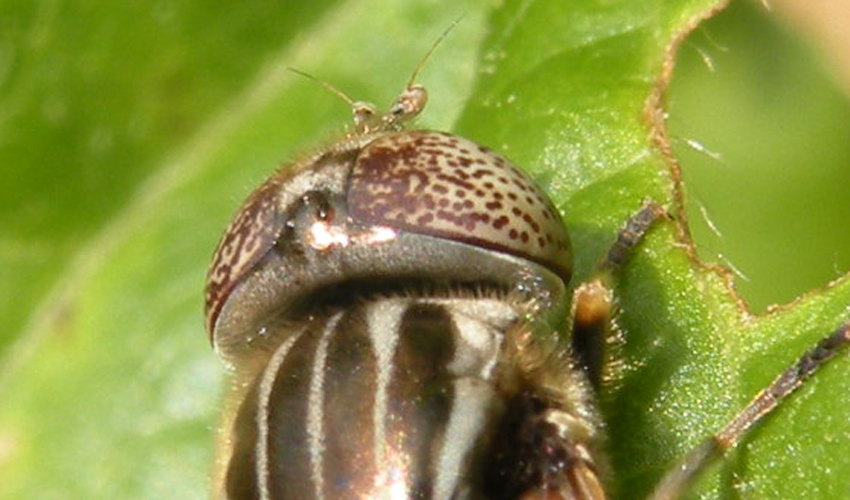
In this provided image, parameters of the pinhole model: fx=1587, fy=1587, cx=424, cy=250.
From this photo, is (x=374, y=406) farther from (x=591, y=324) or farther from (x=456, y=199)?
(x=591, y=324)

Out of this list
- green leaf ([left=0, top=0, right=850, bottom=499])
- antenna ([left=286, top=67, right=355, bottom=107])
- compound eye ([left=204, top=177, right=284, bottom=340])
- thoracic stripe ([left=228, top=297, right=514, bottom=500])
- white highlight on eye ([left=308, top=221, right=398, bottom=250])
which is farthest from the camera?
antenna ([left=286, top=67, right=355, bottom=107])

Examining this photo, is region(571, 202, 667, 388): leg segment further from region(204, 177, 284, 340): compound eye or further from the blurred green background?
the blurred green background

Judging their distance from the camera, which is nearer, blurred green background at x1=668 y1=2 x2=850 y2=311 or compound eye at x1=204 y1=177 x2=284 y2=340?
compound eye at x1=204 y1=177 x2=284 y2=340

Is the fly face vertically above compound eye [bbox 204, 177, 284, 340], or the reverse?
compound eye [bbox 204, 177, 284, 340]

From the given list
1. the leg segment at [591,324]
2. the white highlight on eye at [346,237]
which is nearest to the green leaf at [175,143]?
the leg segment at [591,324]

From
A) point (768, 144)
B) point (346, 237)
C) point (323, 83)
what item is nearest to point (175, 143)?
point (323, 83)

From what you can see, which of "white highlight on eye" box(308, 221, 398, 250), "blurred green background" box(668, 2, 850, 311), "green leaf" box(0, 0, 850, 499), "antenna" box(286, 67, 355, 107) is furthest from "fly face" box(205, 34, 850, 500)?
"blurred green background" box(668, 2, 850, 311)

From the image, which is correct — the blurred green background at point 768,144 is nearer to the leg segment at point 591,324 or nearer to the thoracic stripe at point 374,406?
the leg segment at point 591,324
